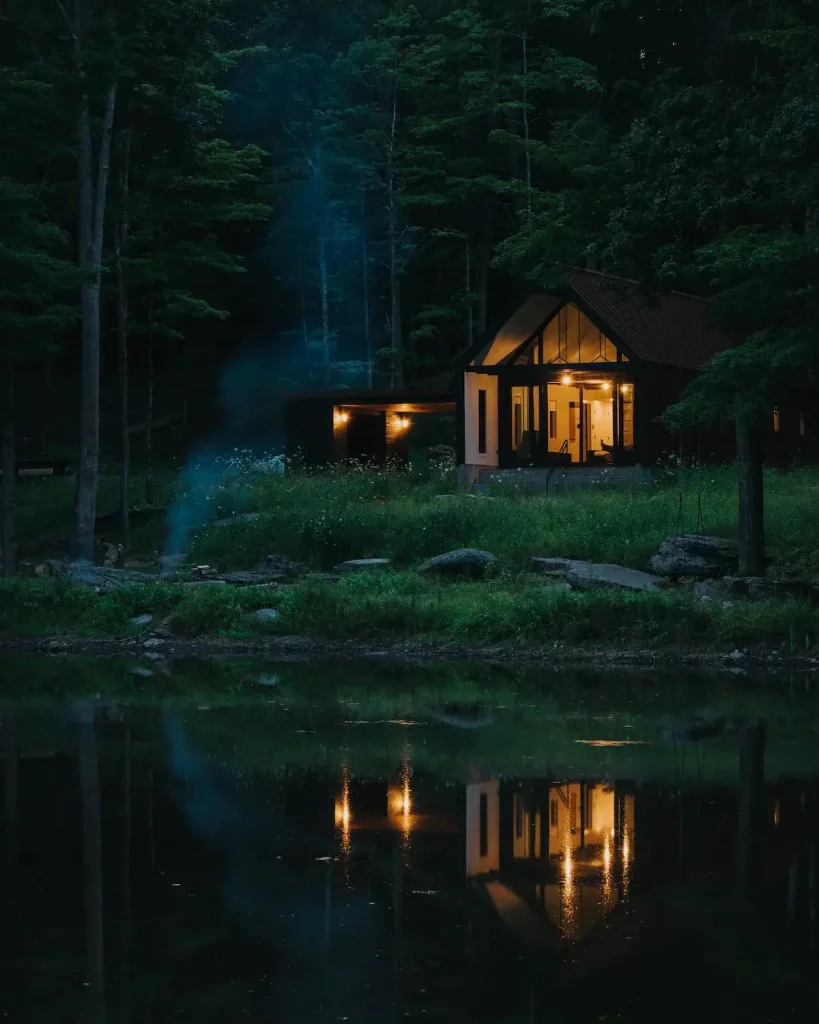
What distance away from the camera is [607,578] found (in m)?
25.0

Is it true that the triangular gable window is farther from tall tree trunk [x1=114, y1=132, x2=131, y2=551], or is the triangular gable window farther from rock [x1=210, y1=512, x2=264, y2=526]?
tall tree trunk [x1=114, y1=132, x2=131, y2=551]

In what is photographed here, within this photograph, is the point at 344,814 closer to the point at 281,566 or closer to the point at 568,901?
the point at 568,901

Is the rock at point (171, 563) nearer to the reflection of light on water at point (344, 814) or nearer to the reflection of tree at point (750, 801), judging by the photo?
the reflection of tree at point (750, 801)

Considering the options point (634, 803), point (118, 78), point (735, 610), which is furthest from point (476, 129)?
point (634, 803)

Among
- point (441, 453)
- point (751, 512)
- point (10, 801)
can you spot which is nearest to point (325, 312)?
point (441, 453)

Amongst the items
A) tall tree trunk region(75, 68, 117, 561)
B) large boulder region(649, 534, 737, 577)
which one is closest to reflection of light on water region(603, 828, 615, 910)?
large boulder region(649, 534, 737, 577)

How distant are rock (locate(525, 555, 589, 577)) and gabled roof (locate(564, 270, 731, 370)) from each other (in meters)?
12.9

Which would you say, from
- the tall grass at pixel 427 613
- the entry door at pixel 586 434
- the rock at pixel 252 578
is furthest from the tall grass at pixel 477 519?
the entry door at pixel 586 434

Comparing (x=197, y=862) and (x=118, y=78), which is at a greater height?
(x=118, y=78)

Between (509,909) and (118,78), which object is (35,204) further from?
(509,909)

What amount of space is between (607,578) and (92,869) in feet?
52.5

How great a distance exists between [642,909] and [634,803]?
3126 millimetres

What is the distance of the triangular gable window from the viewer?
1645 inches

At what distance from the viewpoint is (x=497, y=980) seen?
7.47 metres
